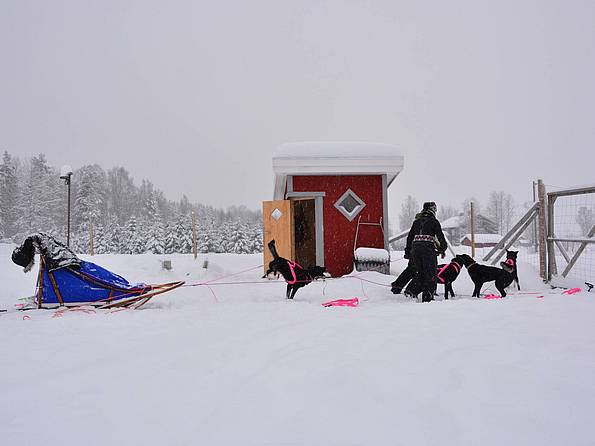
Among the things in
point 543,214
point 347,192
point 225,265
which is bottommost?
point 225,265

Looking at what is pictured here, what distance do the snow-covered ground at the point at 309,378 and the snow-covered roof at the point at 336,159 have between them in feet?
17.0

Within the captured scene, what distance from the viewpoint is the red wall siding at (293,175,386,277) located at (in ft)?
32.1

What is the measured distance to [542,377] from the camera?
2.41 m

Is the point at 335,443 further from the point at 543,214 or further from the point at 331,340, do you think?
the point at 543,214

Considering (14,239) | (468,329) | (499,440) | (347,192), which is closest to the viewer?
(499,440)

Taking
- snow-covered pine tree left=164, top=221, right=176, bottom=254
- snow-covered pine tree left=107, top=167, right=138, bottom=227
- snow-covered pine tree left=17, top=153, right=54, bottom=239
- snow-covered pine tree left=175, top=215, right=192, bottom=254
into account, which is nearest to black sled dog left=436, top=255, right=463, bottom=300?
snow-covered pine tree left=175, top=215, right=192, bottom=254

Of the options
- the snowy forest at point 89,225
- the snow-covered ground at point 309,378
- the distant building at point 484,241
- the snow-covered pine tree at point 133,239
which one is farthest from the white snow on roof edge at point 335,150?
the distant building at point 484,241

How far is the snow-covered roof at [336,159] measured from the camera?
9.36m

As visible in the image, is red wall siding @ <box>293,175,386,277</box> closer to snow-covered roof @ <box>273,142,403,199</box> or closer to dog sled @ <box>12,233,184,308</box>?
snow-covered roof @ <box>273,142,403,199</box>

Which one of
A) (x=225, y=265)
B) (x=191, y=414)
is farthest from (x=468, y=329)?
(x=225, y=265)

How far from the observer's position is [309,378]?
8.29 ft

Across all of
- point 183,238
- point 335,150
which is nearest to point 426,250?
point 335,150

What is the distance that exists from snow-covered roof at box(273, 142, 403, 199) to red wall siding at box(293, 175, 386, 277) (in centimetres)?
29

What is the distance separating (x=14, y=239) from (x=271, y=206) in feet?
117
